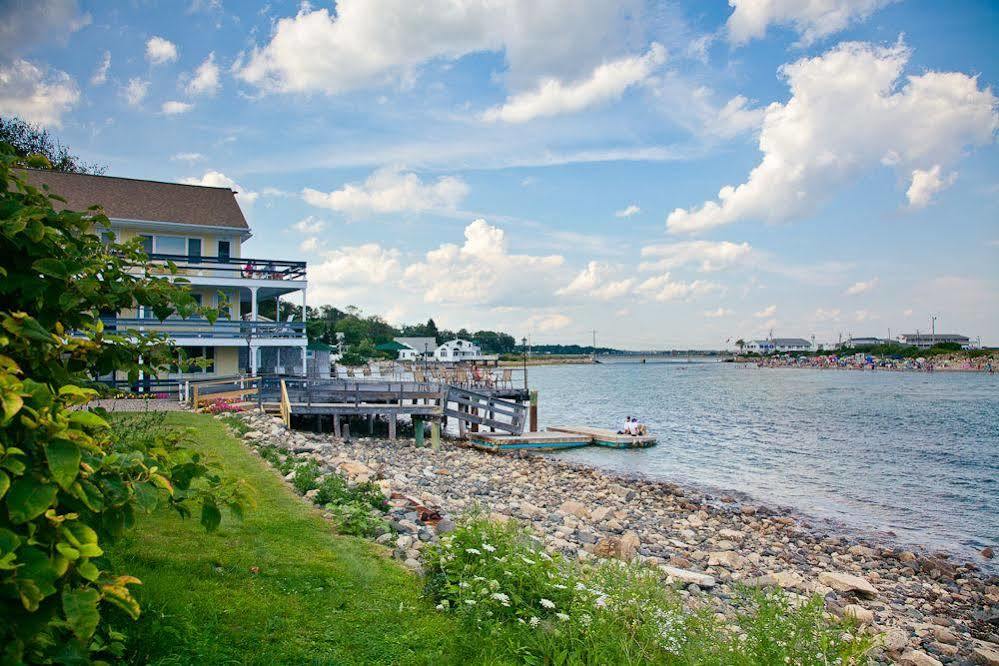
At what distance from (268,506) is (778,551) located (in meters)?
11.2

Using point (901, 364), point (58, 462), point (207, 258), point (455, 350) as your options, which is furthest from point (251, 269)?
point (901, 364)

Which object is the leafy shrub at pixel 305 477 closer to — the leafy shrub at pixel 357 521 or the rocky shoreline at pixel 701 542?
the rocky shoreline at pixel 701 542

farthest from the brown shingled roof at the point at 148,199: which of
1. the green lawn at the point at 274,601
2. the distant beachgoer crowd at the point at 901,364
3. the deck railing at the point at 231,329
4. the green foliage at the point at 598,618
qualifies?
the distant beachgoer crowd at the point at 901,364

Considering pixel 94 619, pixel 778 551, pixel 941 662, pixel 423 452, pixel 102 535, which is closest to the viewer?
pixel 94 619

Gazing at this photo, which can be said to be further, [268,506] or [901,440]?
[901,440]

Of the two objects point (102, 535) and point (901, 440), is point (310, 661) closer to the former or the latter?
point (102, 535)

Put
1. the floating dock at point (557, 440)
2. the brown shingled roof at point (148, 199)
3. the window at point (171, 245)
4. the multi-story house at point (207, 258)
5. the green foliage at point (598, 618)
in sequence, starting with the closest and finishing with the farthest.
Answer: the green foliage at point (598, 618), the floating dock at point (557, 440), the multi-story house at point (207, 258), the brown shingled roof at point (148, 199), the window at point (171, 245)

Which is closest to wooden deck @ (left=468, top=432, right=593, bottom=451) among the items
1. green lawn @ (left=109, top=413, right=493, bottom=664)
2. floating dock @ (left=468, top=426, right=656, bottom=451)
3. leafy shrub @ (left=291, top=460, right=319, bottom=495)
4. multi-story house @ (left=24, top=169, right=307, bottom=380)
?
floating dock @ (left=468, top=426, right=656, bottom=451)

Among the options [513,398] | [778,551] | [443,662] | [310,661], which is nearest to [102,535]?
[310,661]

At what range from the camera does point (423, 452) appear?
24.0 meters

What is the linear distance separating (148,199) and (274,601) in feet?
103

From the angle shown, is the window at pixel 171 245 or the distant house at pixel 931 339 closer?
the window at pixel 171 245

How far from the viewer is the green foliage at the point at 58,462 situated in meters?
2.31

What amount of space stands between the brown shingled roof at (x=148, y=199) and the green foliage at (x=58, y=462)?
30.0m
